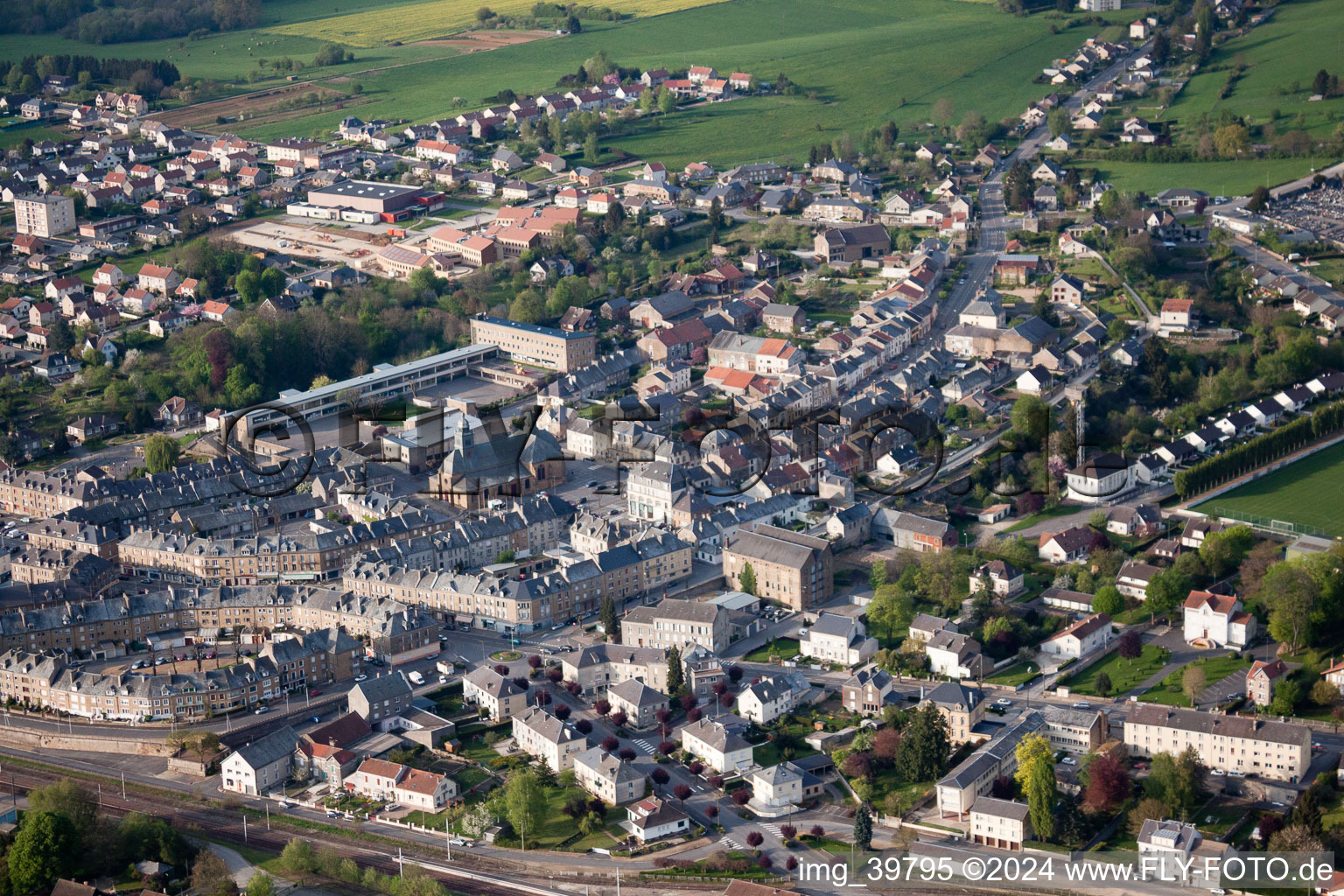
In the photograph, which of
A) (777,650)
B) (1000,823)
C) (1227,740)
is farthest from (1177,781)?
(777,650)

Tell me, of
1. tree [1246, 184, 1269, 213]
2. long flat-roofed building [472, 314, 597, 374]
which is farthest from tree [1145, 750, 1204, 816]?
tree [1246, 184, 1269, 213]

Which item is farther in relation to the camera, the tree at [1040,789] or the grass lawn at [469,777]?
the grass lawn at [469,777]

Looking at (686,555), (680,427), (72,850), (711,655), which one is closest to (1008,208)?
(680,427)

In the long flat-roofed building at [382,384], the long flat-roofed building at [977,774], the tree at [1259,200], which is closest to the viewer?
the long flat-roofed building at [977,774]

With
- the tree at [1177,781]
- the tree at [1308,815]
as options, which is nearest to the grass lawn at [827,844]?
the tree at [1177,781]

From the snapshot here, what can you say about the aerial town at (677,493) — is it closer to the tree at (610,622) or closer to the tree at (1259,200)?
the tree at (610,622)

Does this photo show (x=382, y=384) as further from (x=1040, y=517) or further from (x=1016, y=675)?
(x=1016, y=675)

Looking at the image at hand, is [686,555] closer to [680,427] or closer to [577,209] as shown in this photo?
[680,427]
